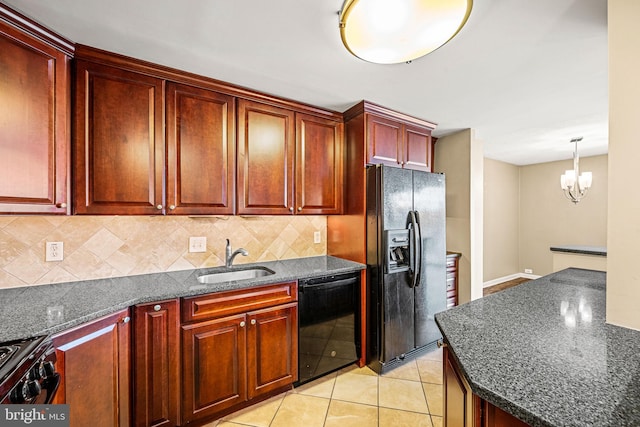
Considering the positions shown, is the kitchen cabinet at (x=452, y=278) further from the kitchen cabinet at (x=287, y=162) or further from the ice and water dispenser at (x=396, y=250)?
the kitchen cabinet at (x=287, y=162)

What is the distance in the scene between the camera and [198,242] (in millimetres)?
2174

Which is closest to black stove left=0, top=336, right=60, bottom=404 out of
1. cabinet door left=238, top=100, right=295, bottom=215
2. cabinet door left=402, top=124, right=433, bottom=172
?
cabinet door left=238, top=100, right=295, bottom=215

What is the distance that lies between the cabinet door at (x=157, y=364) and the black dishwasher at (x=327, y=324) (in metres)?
0.83

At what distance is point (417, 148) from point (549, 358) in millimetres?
2261

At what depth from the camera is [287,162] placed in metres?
2.28

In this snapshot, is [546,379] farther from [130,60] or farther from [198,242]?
[130,60]

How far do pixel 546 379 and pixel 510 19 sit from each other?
5.24ft

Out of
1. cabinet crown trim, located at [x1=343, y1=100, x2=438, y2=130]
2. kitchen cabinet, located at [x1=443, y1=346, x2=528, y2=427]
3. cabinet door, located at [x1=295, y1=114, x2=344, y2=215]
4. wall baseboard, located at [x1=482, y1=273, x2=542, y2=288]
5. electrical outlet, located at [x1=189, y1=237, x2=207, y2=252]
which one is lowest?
wall baseboard, located at [x1=482, y1=273, x2=542, y2=288]

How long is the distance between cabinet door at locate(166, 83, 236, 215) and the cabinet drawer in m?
0.62

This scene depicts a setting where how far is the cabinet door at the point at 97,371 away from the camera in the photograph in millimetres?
1183

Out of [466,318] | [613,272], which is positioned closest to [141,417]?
[466,318]

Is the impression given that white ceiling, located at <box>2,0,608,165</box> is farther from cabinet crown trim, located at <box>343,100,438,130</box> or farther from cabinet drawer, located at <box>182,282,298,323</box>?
cabinet drawer, located at <box>182,282,298,323</box>

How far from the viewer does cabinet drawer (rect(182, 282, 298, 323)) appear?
162 cm

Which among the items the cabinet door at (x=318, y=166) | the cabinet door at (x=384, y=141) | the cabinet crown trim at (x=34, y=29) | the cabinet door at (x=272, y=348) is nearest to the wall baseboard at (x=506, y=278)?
the cabinet door at (x=384, y=141)
